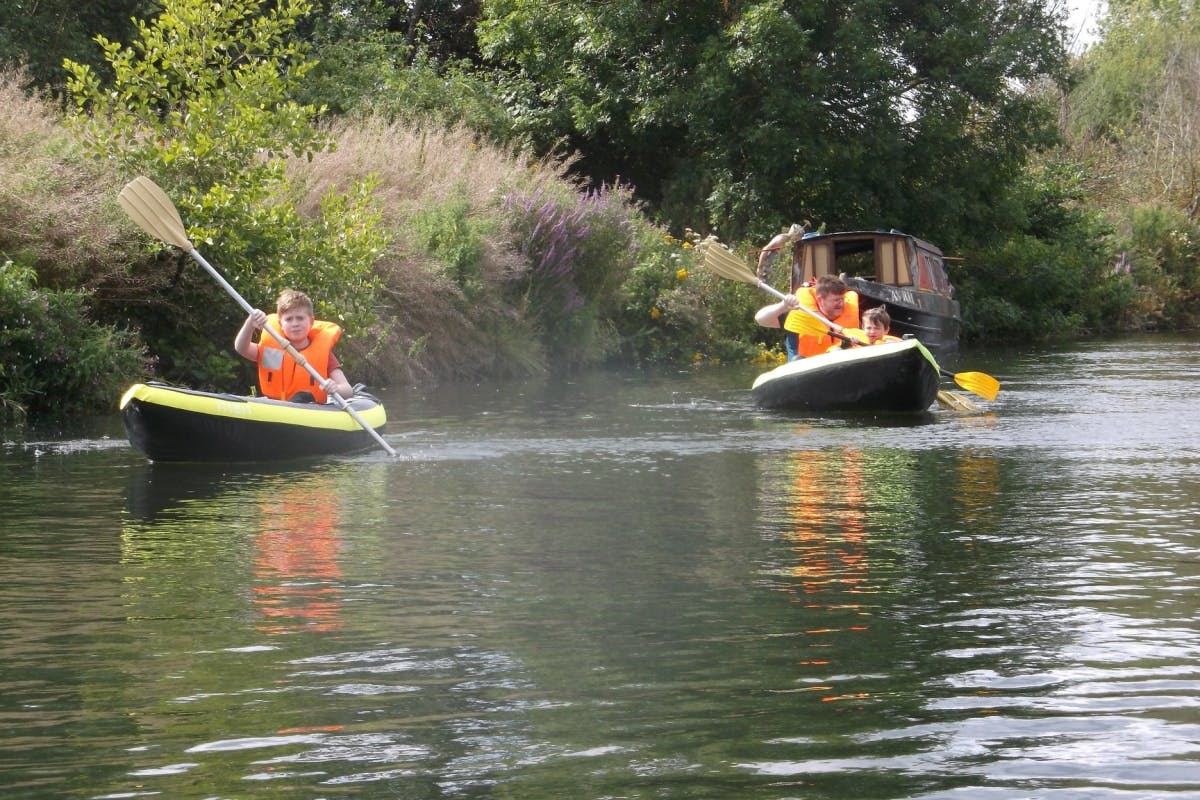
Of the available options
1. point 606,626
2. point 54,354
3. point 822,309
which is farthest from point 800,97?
point 606,626

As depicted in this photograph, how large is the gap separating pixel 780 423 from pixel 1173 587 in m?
8.04

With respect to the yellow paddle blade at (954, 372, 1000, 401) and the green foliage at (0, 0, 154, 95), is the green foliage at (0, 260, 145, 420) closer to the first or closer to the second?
the yellow paddle blade at (954, 372, 1000, 401)

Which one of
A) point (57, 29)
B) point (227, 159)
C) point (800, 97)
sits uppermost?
point (57, 29)

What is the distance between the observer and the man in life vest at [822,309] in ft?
54.7

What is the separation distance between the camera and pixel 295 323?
12500 mm

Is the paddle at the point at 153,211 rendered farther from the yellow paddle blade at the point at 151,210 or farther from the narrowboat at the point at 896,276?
the narrowboat at the point at 896,276

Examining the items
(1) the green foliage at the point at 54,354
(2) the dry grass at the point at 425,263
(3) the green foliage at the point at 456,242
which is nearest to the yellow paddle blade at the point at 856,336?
(2) the dry grass at the point at 425,263

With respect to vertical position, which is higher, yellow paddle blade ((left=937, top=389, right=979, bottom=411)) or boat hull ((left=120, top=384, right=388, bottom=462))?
boat hull ((left=120, top=384, right=388, bottom=462))

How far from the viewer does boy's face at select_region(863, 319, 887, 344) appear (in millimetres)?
16531

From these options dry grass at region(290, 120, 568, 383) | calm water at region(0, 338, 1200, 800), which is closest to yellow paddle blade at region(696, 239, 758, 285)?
dry grass at region(290, 120, 568, 383)

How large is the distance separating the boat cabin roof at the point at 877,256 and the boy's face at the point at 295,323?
12.2 meters

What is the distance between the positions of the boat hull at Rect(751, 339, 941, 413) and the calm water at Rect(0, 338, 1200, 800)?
2933 millimetres

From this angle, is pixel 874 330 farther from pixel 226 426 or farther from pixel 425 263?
pixel 226 426

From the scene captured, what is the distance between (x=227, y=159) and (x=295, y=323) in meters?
4.26
